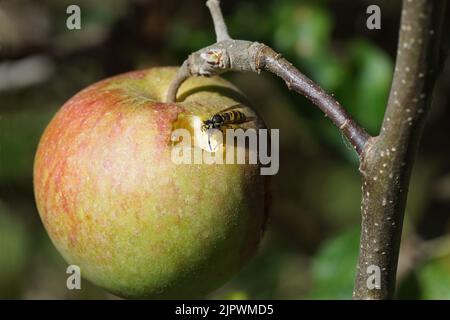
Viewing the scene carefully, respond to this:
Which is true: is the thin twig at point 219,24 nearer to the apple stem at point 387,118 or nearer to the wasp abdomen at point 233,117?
the apple stem at point 387,118

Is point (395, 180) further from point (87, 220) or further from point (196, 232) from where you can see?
point (87, 220)

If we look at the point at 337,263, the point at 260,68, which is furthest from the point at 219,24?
the point at 337,263

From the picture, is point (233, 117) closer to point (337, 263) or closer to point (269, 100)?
point (337, 263)

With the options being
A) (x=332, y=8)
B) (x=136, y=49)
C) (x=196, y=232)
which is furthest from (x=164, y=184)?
(x=332, y=8)

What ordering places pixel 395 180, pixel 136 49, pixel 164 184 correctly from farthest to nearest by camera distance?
1. pixel 136 49
2. pixel 164 184
3. pixel 395 180

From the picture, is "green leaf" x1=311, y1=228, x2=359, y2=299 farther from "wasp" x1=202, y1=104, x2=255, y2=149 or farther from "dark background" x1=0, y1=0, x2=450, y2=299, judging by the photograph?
"wasp" x1=202, y1=104, x2=255, y2=149

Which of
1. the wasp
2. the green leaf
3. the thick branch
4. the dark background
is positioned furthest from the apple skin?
the dark background
